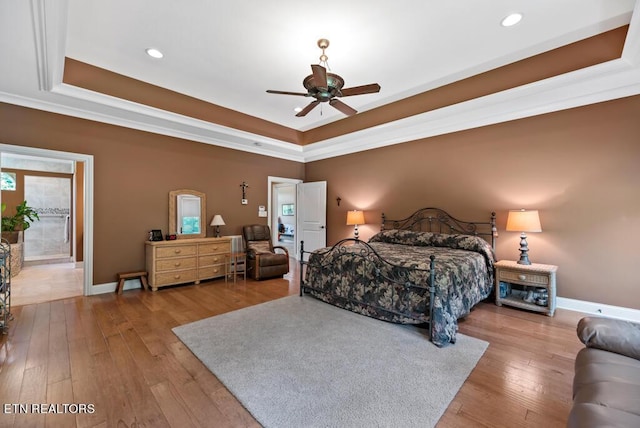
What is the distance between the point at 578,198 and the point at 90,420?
17.8 feet

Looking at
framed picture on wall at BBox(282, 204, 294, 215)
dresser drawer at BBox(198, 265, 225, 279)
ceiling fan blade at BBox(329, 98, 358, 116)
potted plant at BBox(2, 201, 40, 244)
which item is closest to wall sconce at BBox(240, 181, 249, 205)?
dresser drawer at BBox(198, 265, 225, 279)

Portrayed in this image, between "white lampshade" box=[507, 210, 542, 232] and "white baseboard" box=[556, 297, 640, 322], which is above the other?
"white lampshade" box=[507, 210, 542, 232]

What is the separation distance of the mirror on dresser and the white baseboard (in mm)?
5978

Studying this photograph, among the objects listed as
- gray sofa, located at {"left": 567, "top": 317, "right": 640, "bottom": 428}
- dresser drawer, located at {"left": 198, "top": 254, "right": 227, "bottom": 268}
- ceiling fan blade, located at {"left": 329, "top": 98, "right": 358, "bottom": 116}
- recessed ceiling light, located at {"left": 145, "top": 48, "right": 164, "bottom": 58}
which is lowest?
dresser drawer, located at {"left": 198, "top": 254, "right": 227, "bottom": 268}

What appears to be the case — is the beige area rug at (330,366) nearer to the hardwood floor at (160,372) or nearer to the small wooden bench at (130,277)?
the hardwood floor at (160,372)

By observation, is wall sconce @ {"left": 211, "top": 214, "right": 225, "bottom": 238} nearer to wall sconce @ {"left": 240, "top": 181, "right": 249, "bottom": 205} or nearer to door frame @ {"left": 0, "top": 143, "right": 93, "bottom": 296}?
wall sconce @ {"left": 240, "top": 181, "right": 249, "bottom": 205}

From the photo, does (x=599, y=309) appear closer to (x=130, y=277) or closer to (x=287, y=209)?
(x=130, y=277)

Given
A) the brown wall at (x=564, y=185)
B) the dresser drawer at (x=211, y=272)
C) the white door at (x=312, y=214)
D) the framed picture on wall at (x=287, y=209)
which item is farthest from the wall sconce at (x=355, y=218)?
the framed picture on wall at (x=287, y=209)

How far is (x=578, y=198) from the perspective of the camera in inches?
142

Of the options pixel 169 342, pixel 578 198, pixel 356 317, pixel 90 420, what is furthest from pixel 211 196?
pixel 578 198

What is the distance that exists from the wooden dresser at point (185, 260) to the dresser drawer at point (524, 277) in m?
4.60

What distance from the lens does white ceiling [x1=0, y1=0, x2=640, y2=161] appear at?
2676 mm

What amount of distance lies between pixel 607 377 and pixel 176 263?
5.14 m

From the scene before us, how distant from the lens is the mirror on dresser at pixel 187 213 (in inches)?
201
